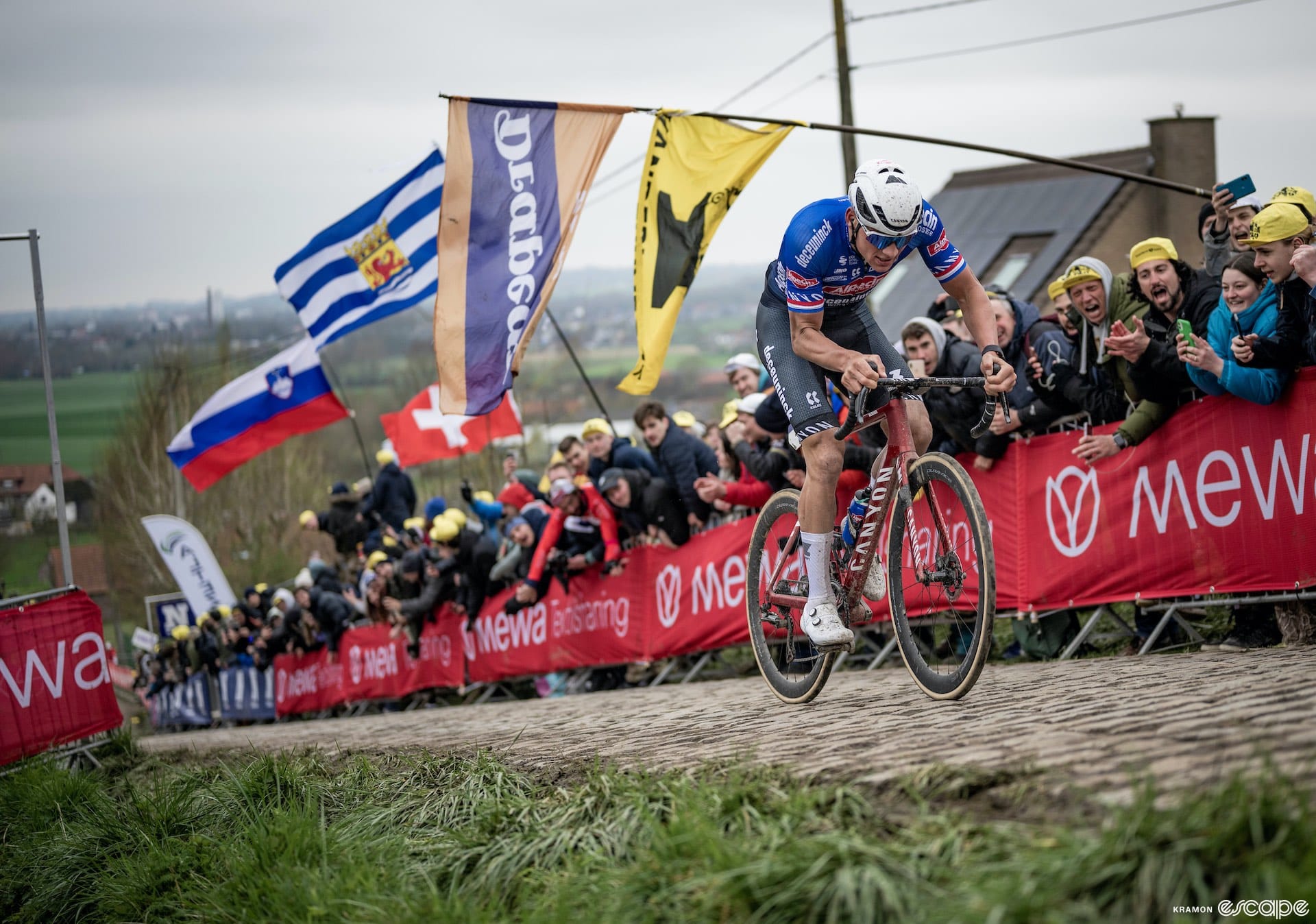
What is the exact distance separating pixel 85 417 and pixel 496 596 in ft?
287

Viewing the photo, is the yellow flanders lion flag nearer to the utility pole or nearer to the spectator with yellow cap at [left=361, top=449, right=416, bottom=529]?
the utility pole

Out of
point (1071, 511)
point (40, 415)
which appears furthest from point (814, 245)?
point (40, 415)

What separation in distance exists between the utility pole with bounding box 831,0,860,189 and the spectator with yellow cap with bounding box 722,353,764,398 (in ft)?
22.3

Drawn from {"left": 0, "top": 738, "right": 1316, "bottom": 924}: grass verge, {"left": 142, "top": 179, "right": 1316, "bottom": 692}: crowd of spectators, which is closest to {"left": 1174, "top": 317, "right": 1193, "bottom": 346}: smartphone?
{"left": 142, "top": 179, "right": 1316, "bottom": 692}: crowd of spectators

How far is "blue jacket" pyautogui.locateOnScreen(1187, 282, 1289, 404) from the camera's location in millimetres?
6914

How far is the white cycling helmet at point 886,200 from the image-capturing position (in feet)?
17.6

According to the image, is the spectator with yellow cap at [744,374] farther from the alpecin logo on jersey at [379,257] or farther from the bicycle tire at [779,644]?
the alpecin logo on jersey at [379,257]

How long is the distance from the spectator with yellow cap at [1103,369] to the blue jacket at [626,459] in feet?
15.9

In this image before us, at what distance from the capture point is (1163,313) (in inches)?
312

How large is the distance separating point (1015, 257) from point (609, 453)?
110 ft

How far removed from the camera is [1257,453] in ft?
23.3

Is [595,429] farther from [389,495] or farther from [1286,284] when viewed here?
[389,495]

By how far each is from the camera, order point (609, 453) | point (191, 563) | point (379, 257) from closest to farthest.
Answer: point (609, 453) → point (379, 257) → point (191, 563)

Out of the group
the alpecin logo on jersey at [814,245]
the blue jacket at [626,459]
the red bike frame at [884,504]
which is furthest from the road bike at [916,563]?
the blue jacket at [626,459]
